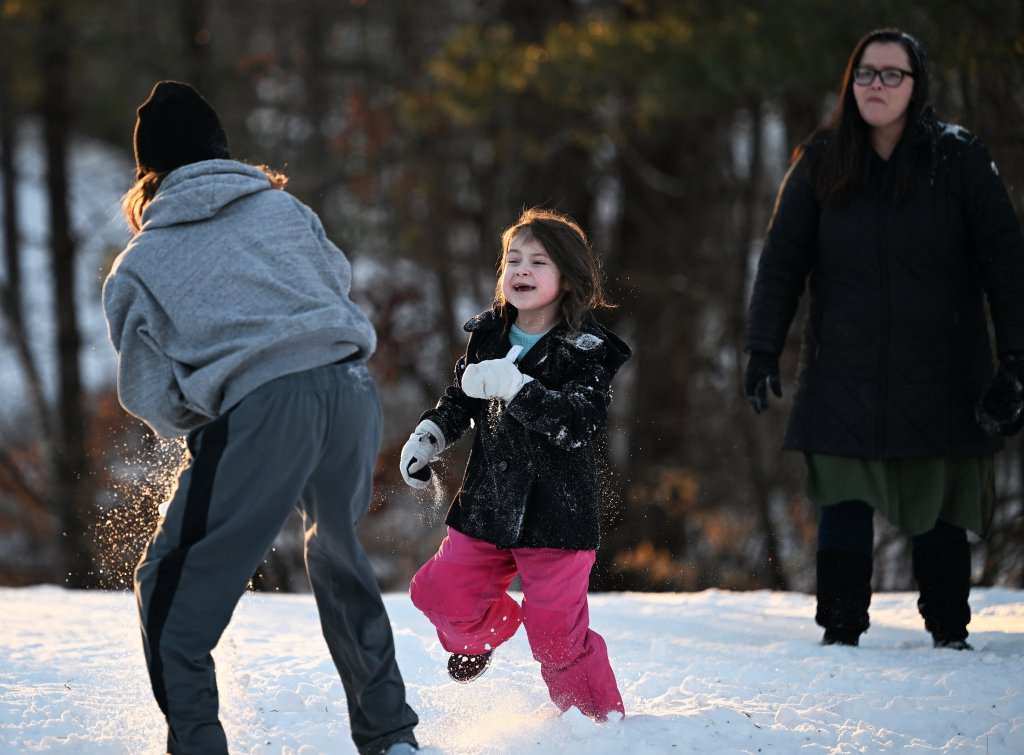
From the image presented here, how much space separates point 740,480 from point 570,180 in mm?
4260

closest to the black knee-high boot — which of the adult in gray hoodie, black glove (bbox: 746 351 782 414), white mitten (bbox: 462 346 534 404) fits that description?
black glove (bbox: 746 351 782 414)

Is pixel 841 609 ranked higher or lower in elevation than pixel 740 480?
higher

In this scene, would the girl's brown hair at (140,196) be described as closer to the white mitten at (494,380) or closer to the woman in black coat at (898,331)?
the white mitten at (494,380)

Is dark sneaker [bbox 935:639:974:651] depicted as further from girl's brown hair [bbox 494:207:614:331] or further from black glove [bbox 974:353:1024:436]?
girl's brown hair [bbox 494:207:614:331]

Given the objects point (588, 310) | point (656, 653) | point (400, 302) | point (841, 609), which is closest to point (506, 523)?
point (588, 310)

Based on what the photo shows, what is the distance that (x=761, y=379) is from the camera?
4496 mm

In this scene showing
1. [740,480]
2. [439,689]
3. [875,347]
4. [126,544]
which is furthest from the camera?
[740,480]

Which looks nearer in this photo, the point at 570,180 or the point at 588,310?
the point at 588,310

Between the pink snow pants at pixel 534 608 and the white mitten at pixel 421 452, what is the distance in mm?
187

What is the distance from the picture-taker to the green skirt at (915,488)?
4.45m

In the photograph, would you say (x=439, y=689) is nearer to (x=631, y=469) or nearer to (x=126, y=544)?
(x=126, y=544)

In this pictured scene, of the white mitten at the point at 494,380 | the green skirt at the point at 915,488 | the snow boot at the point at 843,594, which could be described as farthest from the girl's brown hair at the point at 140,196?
the snow boot at the point at 843,594

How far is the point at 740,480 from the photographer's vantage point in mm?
11773

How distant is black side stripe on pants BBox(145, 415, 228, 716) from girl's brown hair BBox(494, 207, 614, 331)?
1.01 m
